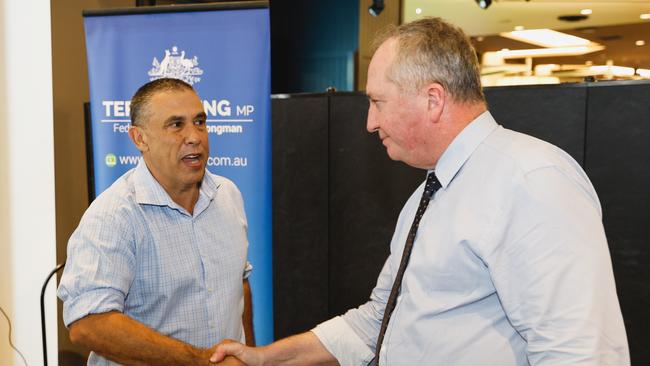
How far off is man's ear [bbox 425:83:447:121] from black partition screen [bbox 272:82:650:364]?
6.51 ft

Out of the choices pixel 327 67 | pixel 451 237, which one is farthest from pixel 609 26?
pixel 451 237

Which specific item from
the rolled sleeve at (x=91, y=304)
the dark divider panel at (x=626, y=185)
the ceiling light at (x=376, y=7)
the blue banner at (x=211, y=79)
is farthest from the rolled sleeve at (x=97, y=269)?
the ceiling light at (x=376, y=7)

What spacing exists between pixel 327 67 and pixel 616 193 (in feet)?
10.1

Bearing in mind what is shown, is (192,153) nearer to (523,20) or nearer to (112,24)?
(112,24)

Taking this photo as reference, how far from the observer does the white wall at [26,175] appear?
396 cm

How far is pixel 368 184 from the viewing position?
12.0ft

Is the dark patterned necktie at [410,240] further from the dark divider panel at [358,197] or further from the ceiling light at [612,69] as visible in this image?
the ceiling light at [612,69]

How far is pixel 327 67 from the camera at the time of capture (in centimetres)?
548

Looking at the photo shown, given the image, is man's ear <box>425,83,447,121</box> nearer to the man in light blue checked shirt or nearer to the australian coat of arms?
the man in light blue checked shirt

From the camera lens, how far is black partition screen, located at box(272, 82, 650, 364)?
3061 mm

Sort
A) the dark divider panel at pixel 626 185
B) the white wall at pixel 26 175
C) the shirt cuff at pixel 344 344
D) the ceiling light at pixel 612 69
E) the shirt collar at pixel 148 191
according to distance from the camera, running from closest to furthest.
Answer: the shirt cuff at pixel 344 344
the shirt collar at pixel 148 191
the dark divider panel at pixel 626 185
the white wall at pixel 26 175
the ceiling light at pixel 612 69

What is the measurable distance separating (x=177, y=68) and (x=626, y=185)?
8.26ft

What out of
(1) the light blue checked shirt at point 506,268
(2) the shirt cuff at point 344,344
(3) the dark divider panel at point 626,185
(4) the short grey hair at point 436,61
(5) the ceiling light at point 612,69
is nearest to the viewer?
(1) the light blue checked shirt at point 506,268

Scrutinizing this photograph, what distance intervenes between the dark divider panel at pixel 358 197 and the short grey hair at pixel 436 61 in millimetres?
2108
